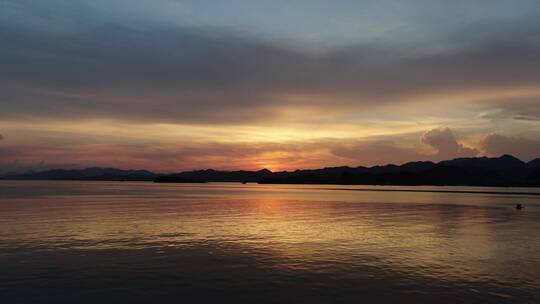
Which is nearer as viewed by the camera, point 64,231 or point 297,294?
point 297,294

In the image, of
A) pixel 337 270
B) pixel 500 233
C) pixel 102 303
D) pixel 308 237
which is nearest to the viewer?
pixel 102 303

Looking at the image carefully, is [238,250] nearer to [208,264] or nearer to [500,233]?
[208,264]

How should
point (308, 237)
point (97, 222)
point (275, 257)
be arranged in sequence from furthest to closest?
point (97, 222) → point (308, 237) → point (275, 257)

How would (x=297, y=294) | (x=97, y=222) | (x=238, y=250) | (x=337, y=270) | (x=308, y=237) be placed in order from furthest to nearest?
(x=97, y=222) → (x=308, y=237) → (x=238, y=250) → (x=337, y=270) → (x=297, y=294)

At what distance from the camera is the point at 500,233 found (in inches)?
1975

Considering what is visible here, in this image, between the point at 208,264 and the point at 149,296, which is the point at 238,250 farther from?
the point at 149,296

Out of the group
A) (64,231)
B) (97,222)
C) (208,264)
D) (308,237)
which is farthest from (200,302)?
(97,222)

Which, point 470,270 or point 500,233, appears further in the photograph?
point 500,233

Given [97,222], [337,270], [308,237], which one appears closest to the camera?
[337,270]

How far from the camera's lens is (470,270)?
29.9m

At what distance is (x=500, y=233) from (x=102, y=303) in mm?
44965

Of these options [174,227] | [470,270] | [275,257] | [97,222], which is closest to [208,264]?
[275,257]

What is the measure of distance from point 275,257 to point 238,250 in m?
4.15

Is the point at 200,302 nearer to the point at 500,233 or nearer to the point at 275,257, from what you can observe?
the point at 275,257
